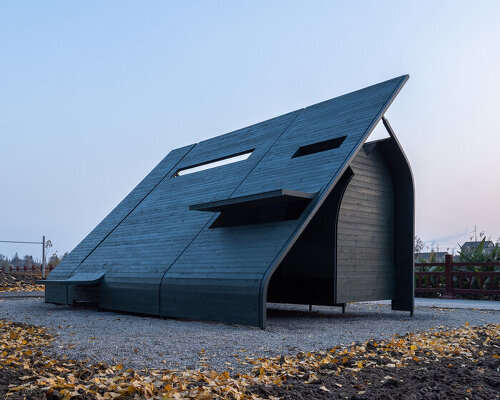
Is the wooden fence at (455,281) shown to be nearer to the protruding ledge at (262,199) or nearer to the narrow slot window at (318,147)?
the narrow slot window at (318,147)

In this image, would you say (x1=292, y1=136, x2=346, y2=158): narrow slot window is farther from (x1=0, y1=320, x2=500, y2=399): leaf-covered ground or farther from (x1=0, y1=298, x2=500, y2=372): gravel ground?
(x1=0, y1=320, x2=500, y2=399): leaf-covered ground

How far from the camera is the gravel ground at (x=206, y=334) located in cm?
497

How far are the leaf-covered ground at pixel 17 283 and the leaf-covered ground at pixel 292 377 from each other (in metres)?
15.2

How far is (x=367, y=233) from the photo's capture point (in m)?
9.64

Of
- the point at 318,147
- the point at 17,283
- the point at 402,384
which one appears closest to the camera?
the point at 402,384

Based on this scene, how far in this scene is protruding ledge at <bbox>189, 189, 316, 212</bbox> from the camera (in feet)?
24.8

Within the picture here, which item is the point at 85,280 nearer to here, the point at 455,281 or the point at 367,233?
the point at 367,233

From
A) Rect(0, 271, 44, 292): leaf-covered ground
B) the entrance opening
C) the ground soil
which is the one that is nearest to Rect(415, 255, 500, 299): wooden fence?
the entrance opening

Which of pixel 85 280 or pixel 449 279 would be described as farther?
pixel 449 279

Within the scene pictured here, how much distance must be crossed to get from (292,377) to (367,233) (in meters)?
6.00

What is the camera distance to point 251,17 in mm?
9867

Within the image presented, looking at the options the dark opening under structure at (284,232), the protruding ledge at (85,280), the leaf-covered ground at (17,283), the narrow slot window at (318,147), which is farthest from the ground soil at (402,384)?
the leaf-covered ground at (17,283)

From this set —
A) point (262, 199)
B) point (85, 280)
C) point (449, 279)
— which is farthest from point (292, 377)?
point (449, 279)

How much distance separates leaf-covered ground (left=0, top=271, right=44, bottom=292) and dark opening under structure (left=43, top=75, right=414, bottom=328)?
8236 mm
